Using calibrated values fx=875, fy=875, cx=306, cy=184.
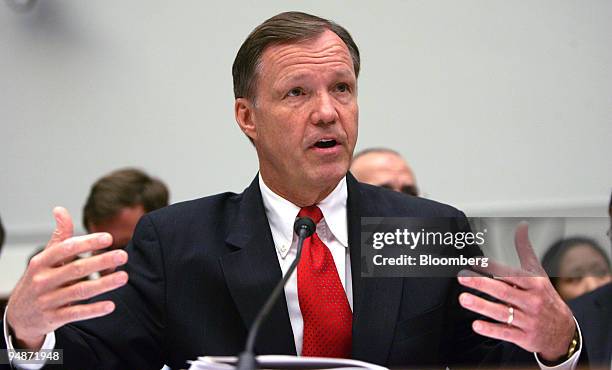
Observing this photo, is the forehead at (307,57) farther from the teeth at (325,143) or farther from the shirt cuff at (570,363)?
the shirt cuff at (570,363)

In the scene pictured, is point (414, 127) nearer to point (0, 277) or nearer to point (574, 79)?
point (574, 79)

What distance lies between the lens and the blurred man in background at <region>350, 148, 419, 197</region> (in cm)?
301

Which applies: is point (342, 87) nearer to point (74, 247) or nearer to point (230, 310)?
point (230, 310)

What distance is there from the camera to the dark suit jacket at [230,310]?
1611 mm

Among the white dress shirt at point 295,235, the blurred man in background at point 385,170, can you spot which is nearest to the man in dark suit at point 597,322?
the white dress shirt at point 295,235

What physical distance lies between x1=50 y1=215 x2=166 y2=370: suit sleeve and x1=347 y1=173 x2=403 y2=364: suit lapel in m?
0.38

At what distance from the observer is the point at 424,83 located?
10.8ft

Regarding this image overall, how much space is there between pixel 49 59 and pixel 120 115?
0.39 meters

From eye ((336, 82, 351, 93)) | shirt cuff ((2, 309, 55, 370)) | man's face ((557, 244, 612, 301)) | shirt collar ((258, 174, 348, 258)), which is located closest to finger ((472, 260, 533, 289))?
man's face ((557, 244, 612, 301))

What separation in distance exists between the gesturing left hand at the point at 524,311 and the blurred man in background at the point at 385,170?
1.57 m

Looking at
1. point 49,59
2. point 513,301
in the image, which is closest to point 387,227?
point 513,301

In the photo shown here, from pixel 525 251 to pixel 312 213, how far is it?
47cm

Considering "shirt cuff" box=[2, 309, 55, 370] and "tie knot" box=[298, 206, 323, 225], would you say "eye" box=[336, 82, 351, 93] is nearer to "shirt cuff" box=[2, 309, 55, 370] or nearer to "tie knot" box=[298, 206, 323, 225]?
"tie knot" box=[298, 206, 323, 225]

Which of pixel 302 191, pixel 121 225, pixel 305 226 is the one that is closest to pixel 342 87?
pixel 302 191
